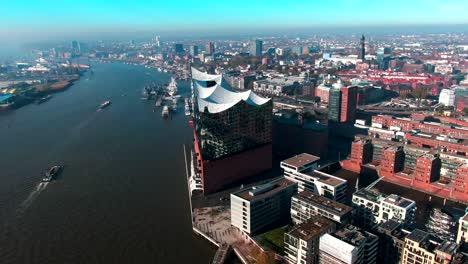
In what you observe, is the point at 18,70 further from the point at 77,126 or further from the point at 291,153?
the point at 291,153

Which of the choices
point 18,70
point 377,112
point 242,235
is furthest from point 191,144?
point 18,70

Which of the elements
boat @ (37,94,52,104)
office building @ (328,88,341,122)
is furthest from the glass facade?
boat @ (37,94,52,104)

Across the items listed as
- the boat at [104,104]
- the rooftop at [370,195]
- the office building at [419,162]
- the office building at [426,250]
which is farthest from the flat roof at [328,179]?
the boat at [104,104]

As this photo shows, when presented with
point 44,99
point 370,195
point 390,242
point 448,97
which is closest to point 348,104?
point 448,97

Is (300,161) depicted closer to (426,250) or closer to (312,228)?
(312,228)

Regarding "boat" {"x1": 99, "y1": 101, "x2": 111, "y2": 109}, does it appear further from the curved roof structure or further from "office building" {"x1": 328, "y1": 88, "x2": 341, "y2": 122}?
"office building" {"x1": 328, "y1": 88, "x2": 341, "y2": 122}
